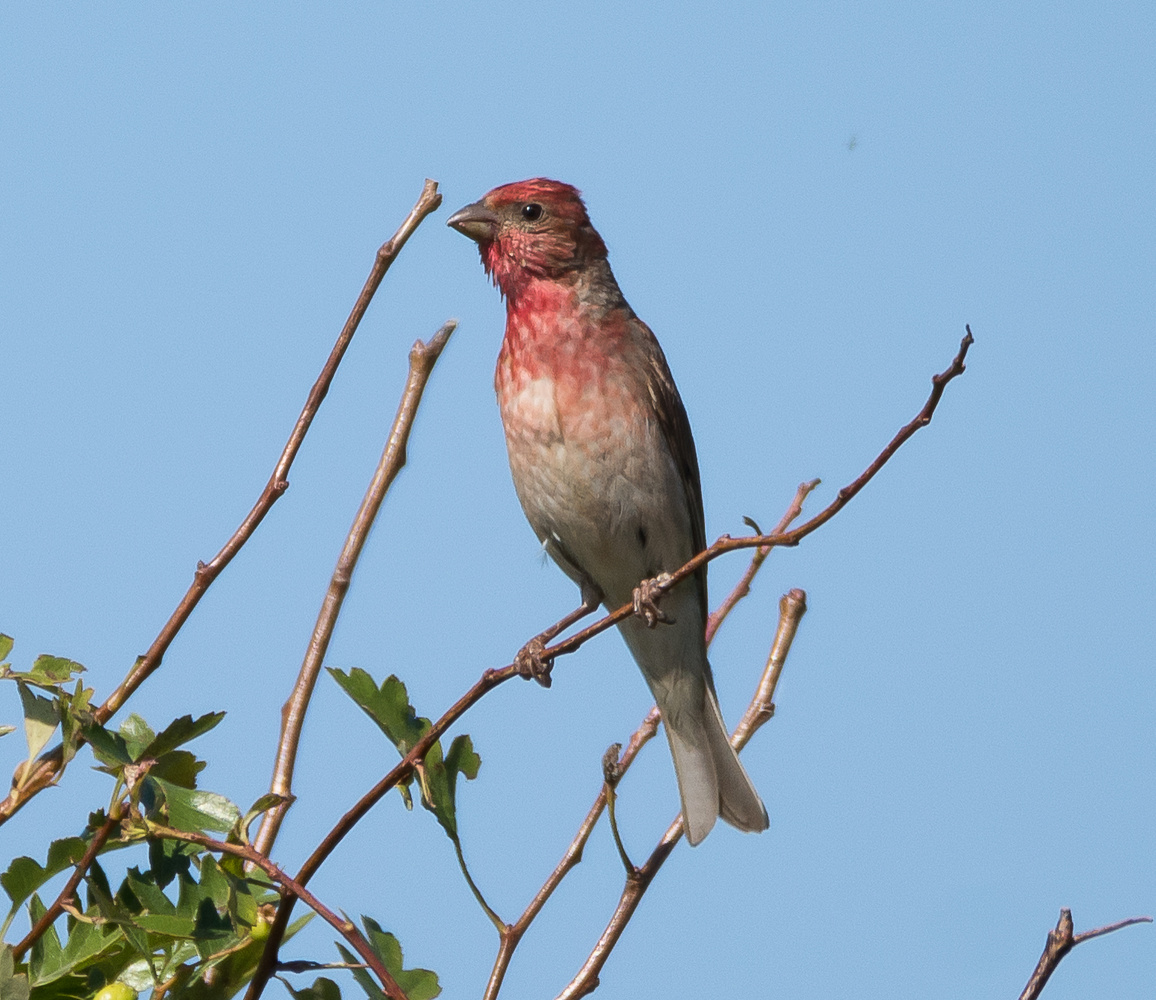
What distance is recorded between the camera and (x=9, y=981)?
239 cm

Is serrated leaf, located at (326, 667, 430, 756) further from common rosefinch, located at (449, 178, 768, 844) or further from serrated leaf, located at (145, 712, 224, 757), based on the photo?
common rosefinch, located at (449, 178, 768, 844)

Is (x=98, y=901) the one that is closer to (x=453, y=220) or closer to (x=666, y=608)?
(x=666, y=608)

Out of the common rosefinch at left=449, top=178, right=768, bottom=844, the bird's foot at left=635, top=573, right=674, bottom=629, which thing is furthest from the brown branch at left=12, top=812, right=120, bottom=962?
the common rosefinch at left=449, top=178, right=768, bottom=844

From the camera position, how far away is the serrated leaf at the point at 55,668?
2660mm

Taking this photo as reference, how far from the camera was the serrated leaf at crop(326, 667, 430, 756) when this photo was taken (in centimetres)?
309

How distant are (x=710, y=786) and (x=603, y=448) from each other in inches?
62.2

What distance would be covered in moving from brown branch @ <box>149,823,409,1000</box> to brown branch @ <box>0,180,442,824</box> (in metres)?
0.27

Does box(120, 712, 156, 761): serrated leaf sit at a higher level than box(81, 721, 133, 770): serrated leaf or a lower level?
higher

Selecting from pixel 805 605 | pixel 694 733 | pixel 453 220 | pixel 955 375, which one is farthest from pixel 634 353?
pixel 955 375

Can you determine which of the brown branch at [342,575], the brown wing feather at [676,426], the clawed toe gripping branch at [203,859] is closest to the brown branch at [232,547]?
the clawed toe gripping branch at [203,859]

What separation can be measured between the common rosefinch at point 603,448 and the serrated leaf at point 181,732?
139 inches

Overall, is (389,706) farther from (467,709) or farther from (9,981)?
(9,981)

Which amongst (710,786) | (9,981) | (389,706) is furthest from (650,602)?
(9,981)

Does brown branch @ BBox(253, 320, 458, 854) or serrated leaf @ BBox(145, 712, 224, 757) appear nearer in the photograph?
serrated leaf @ BBox(145, 712, 224, 757)
